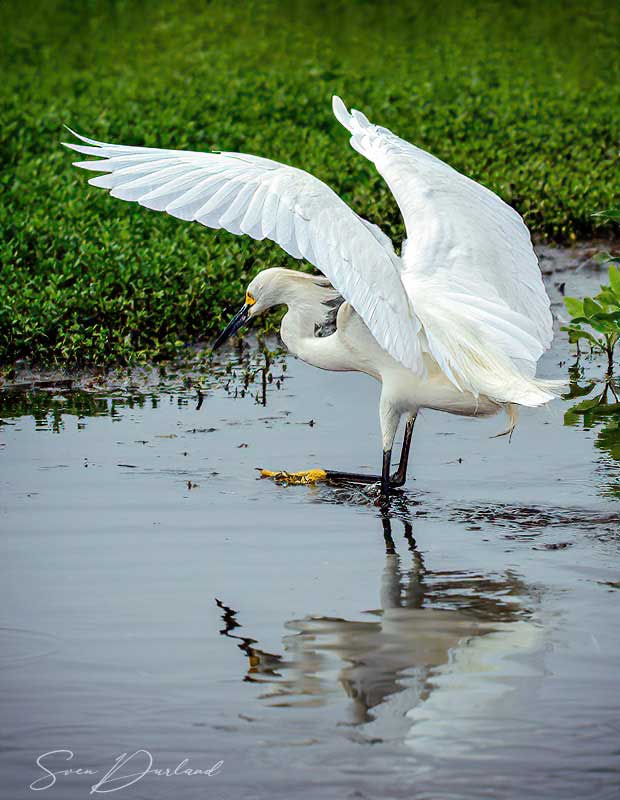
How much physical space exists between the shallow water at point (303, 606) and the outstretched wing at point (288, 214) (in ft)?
2.96

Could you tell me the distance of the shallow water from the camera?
378 centimetres

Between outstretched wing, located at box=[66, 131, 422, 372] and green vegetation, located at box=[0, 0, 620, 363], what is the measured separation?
2982 mm

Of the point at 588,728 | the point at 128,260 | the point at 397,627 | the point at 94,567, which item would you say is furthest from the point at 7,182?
Result: the point at 588,728

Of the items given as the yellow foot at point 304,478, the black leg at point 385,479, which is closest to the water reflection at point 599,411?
the black leg at point 385,479

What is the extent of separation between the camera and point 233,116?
536 inches

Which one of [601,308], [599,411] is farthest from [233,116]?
[599,411]

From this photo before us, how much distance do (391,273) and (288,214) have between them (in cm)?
43

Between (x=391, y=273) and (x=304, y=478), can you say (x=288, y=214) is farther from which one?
(x=304, y=478)

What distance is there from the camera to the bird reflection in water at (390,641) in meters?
4.14

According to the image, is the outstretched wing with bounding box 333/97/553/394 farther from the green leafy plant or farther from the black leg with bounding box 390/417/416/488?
the green leafy plant

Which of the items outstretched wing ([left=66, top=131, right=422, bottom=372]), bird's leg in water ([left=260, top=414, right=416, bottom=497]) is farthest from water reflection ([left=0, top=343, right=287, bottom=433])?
outstretched wing ([left=66, top=131, right=422, bottom=372])

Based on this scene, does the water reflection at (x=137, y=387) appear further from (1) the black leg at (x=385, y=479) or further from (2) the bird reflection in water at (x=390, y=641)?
(2) the bird reflection in water at (x=390, y=641)

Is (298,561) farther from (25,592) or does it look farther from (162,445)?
(162,445)

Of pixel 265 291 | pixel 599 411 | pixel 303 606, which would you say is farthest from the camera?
pixel 599 411
